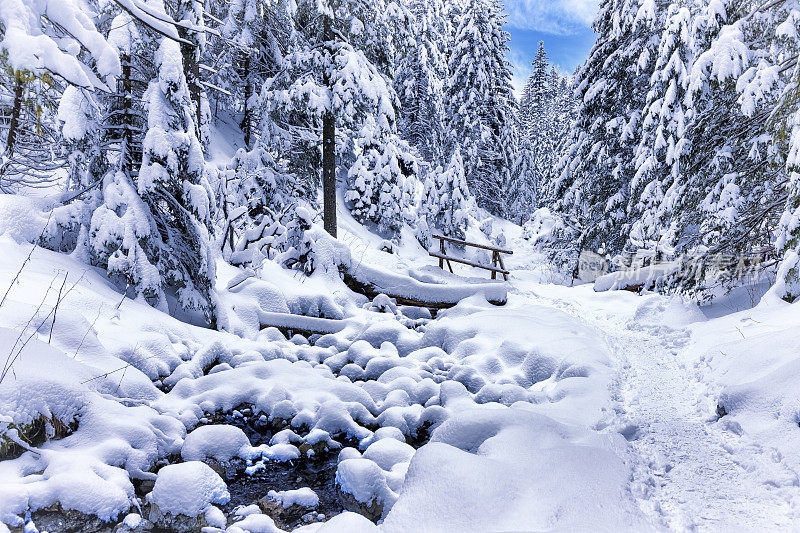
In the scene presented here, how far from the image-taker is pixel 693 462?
3193mm

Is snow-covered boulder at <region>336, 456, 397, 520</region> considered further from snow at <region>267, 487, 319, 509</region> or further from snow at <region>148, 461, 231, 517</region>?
snow at <region>148, 461, 231, 517</region>

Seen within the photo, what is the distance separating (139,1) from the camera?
10.4 ft

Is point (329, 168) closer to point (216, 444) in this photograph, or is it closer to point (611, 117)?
point (216, 444)

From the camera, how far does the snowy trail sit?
101 inches

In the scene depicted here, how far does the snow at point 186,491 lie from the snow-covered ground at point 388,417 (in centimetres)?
1

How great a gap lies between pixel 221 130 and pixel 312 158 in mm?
11081

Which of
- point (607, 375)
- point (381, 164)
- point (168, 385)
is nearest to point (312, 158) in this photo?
point (381, 164)

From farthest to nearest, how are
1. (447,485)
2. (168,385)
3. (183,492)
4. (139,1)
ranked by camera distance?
(168,385) < (139,1) < (183,492) < (447,485)

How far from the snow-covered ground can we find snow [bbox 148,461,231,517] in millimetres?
13

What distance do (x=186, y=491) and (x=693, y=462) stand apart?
3.36 metres

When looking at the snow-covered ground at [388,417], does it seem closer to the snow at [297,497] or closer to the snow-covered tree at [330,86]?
the snow at [297,497]

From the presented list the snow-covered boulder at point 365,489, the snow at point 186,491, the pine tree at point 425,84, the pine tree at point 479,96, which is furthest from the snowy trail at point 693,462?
the pine tree at point 479,96

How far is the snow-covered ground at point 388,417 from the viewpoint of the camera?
269 centimetres

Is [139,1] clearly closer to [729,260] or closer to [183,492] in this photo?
[183,492]
